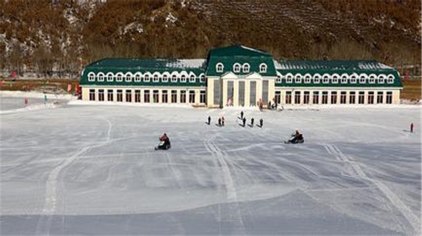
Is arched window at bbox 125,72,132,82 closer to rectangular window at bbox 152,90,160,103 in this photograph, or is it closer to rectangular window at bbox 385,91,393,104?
rectangular window at bbox 152,90,160,103

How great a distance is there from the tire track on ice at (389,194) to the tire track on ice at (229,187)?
576cm

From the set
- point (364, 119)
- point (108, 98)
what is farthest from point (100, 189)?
point (108, 98)

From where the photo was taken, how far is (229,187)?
21781mm

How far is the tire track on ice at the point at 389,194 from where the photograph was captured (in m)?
16.9

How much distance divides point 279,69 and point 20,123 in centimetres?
4307

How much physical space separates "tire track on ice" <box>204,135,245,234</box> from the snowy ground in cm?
6

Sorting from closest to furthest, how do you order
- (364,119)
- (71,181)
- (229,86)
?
(71,181) → (364,119) → (229,86)

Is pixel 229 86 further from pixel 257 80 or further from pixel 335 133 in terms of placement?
pixel 335 133

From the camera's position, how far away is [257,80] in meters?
72.2

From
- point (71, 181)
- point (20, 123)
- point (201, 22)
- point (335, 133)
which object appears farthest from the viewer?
point (201, 22)

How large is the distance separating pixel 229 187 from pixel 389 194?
6.85m

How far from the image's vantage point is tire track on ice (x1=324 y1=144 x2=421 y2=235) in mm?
16906

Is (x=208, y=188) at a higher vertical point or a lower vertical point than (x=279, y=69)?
lower

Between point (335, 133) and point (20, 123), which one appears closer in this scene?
point (335, 133)
